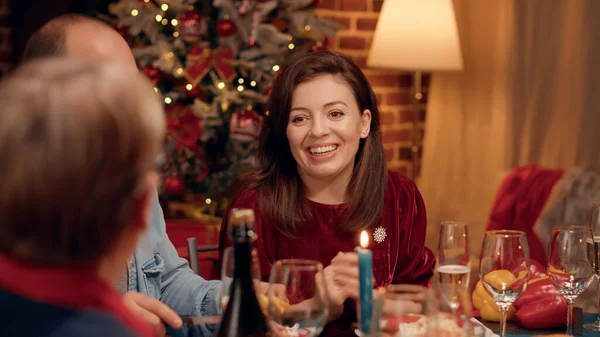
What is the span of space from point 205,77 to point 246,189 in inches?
80.0

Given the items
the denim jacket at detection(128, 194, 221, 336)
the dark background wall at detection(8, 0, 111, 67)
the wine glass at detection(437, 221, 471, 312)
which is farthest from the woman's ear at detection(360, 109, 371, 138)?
the dark background wall at detection(8, 0, 111, 67)

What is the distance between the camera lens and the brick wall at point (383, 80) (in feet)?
15.0

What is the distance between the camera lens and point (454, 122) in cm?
481

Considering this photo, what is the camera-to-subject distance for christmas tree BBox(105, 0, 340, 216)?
13.3 feet

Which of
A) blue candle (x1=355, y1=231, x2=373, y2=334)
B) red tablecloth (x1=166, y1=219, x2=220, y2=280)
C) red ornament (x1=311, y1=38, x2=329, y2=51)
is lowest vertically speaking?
red tablecloth (x1=166, y1=219, x2=220, y2=280)

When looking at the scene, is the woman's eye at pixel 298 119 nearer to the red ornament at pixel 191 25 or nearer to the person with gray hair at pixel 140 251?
the person with gray hair at pixel 140 251

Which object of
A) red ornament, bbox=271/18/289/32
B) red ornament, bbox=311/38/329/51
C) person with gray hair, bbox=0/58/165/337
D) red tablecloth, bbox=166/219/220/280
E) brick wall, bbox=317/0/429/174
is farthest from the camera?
brick wall, bbox=317/0/429/174

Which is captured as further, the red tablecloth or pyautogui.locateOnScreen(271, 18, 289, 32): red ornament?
pyautogui.locateOnScreen(271, 18, 289, 32): red ornament

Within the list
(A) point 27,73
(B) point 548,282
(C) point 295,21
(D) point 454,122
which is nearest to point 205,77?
(C) point 295,21

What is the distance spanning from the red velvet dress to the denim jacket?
20 cm

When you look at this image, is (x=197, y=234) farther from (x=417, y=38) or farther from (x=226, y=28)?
(x=417, y=38)

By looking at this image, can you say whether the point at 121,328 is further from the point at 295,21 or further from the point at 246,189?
the point at 295,21

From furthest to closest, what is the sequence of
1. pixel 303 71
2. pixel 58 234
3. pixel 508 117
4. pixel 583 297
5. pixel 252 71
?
pixel 508 117
pixel 252 71
pixel 583 297
pixel 303 71
pixel 58 234

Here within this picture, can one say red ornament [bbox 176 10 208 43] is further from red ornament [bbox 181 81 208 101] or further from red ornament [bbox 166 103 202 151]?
red ornament [bbox 166 103 202 151]
